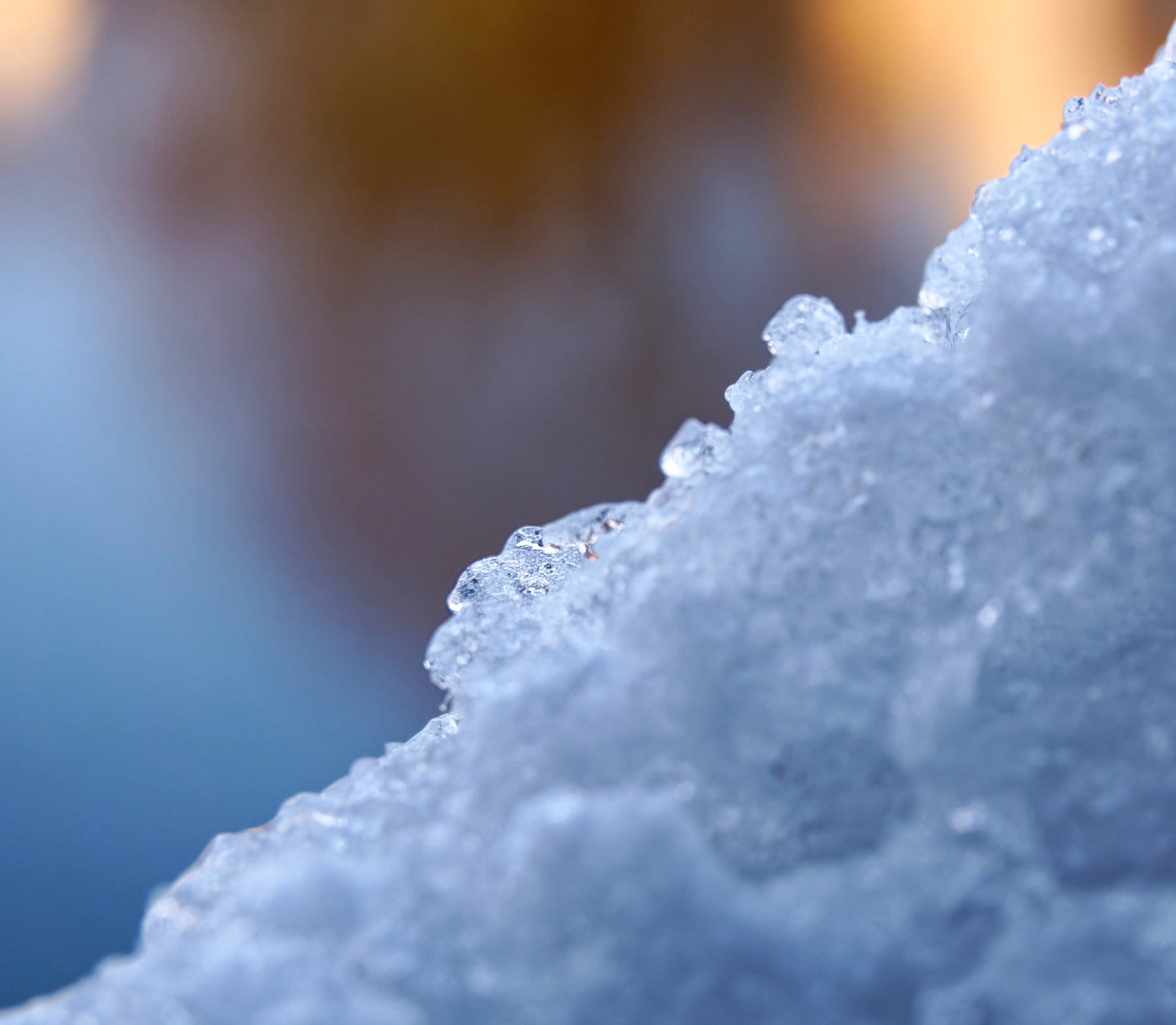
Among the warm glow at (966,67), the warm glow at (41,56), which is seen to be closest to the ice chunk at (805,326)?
the warm glow at (966,67)

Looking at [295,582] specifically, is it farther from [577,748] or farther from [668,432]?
[577,748]

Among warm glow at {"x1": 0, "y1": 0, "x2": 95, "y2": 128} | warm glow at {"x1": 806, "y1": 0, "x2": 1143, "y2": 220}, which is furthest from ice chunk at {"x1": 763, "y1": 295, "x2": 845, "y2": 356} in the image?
Result: warm glow at {"x1": 0, "y1": 0, "x2": 95, "y2": 128}

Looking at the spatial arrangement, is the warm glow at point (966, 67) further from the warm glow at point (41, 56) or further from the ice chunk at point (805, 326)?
the ice chunk at point (805, 326)

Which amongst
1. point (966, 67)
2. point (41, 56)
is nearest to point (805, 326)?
point (966, 67)

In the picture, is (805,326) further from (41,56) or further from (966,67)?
(41,56)

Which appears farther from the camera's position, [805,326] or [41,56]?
[41,56]
